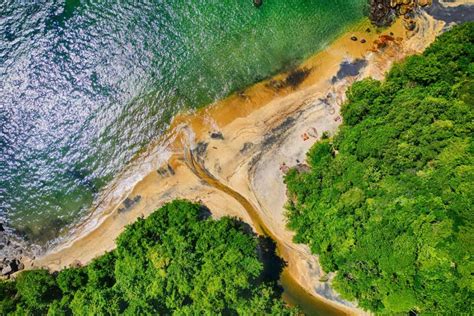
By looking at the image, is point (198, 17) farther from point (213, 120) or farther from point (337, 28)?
point (337, 28)

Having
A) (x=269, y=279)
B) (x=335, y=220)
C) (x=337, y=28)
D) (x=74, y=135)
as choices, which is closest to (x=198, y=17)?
(x=337, y=28)

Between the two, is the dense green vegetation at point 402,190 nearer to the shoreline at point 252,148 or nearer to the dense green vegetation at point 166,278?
the shoreline at point 252,148

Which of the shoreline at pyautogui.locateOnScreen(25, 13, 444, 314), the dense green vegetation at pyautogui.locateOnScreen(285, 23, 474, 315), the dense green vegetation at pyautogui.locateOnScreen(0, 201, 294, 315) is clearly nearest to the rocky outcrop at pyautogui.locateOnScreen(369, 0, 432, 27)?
the shoreline at pyautogui.locateOnScreen(25, 13, 444, 314)

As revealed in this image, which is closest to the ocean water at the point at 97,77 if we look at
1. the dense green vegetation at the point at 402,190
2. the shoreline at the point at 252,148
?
the shoreline at the point at 252,148

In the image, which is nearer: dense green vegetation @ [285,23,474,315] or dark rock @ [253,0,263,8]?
dense green vegetation @ [285,23,474,315]

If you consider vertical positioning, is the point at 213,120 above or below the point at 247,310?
above

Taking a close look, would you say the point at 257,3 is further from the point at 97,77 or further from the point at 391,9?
the point at 97,77

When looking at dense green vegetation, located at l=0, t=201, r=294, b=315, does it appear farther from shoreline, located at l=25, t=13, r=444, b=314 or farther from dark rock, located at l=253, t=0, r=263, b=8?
dark rock, located at l=253, t=0, r=263, b=8
